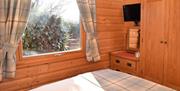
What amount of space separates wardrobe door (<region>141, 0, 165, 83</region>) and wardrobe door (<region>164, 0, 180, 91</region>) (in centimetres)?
10

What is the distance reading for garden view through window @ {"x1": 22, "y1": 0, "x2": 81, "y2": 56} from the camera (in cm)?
223

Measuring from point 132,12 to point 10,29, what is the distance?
1.99 meters

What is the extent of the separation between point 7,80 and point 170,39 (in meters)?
2.21

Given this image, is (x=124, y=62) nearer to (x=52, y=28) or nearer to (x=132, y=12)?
(x=132, y=12)

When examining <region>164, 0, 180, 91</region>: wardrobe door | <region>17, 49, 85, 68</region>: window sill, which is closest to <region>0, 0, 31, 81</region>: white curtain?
<region>17, 49, 85, 68</region>: window sill

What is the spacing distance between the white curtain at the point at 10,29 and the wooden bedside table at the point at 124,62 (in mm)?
1731

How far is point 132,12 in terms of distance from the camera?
2893 millimetres

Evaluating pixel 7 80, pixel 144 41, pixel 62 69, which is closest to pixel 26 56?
pixel 7 80

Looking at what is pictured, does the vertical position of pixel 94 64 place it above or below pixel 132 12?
below

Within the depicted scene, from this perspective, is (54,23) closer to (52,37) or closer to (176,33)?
(52,37)

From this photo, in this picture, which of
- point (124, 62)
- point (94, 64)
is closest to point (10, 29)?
point (94, 64)

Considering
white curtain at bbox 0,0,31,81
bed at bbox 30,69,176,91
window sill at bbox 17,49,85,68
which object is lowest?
bed at bbox 30,69,176,91

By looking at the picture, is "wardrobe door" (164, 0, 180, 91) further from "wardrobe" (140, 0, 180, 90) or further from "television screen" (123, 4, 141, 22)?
"television screen" (123, 4, 141, 22)

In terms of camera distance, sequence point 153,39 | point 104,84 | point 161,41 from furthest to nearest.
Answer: point 153,39 < point 161,41 < point 104,84
